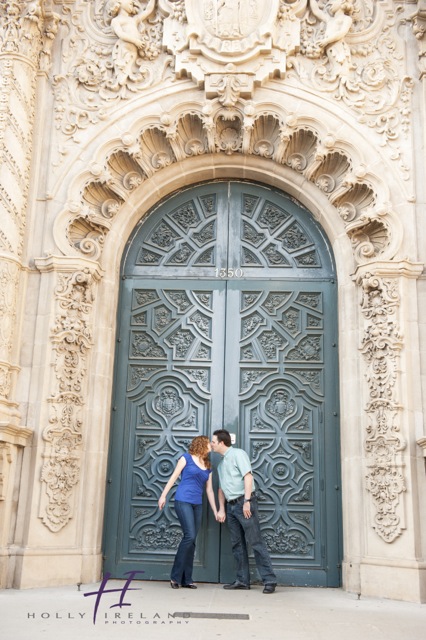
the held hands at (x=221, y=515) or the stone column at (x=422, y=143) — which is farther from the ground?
the stone column at (x=422, y=143)

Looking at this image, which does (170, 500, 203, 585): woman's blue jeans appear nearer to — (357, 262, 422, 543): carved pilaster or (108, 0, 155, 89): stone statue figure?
(357, 262, 422, 543): carved pilaster

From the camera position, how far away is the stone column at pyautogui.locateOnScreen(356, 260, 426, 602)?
7634 millimetres

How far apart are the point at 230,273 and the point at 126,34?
349cm

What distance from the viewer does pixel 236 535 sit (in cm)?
797

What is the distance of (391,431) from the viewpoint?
8023mm

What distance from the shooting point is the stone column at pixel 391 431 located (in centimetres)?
763

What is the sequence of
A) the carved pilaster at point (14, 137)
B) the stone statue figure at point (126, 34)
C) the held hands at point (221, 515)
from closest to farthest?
the held hands at point (221, 515) → the carved pilaster at point (14, 137) → the stone statue figure at point (126, 34)

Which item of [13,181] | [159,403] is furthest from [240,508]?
[13,181]

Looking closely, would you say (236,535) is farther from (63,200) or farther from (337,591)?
(63,200)

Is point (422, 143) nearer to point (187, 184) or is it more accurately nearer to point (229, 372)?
point (187, 184)

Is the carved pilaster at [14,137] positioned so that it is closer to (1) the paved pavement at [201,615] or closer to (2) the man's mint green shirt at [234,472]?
(1) the paved pavement at [201,615]

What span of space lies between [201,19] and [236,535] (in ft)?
21.8

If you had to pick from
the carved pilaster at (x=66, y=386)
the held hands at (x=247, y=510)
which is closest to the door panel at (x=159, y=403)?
the carved pilaster at (x=66, y=386)

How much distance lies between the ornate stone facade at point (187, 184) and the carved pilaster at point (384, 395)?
0.9 inches
